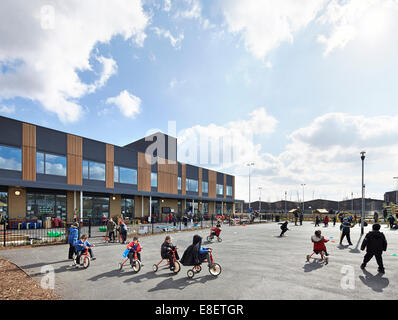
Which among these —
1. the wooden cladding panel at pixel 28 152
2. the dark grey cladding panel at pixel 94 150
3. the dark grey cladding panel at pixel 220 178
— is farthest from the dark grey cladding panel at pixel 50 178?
the dark grey cladding panel at pixel 220 178

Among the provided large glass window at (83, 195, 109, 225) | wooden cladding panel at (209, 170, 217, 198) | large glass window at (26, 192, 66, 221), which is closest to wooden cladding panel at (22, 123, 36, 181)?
large glass window at (26, 192, 66, 221)

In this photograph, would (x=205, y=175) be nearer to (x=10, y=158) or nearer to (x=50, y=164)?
(x=50, y=164)

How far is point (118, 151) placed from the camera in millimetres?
31891

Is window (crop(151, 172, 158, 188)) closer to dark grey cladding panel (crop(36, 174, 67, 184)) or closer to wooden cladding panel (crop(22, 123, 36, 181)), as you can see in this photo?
dark grey cladding panel (crop(36, 174, 67, 184))

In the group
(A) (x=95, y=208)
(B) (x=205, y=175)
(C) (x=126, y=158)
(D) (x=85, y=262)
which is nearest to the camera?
(D) (x=85, y=262)

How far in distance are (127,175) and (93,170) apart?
5377mm

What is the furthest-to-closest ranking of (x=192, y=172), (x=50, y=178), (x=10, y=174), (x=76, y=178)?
(x=192, y=172) < (x=76, y=178) < (x=50, y=178) < (x=10, y=174)

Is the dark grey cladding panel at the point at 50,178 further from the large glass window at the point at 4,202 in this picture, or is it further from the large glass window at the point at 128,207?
the large glass window at the point at 128,207

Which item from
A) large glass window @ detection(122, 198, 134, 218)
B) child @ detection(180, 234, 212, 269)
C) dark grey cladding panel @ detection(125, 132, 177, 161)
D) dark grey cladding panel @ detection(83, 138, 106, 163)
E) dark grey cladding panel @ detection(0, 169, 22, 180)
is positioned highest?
dark grey cladding panel @ detection(125, 132, 177, 161)

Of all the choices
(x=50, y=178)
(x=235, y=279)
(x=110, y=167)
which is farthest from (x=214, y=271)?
(x=110, y=167)

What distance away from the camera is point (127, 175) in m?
32.7

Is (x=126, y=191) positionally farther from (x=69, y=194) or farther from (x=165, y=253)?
(x=165, y=253)

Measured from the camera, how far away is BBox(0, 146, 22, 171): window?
68.5 ft
